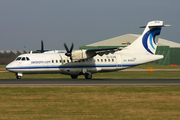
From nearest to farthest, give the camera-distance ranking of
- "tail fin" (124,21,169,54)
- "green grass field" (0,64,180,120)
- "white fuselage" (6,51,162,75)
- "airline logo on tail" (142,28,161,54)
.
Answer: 1. "green grass field" (0,64,180,120)
2. "white fuselage" (6,51,162,75)
3. "tail fin" (124,21,169,54)
4. "airline logo on tail" (142,28,161,54)

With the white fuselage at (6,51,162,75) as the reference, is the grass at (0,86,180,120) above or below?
below

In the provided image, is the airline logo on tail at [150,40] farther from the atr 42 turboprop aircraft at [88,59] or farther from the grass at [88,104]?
the grass at [88,104]

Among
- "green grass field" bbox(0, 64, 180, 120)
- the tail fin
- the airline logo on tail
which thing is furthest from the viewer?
the airline logo on tail

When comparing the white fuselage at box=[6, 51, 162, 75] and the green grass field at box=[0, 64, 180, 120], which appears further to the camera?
the white fuselage at box=[6, 51, 162, 75]

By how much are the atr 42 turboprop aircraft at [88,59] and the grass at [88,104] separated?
1135cm

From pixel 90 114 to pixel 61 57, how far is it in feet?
68.7

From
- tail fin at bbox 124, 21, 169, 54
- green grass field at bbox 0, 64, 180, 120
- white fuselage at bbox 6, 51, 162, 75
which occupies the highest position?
tail fin at bbox 124, 21, 169, 54

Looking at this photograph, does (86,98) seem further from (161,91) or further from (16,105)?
(161,91)

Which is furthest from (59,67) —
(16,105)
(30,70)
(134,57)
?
(16,105)

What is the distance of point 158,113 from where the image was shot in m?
13.2

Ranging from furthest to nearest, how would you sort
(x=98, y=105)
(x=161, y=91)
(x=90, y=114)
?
(x=161, y=91) < (x=98, y=105) < (x=90, y=114)

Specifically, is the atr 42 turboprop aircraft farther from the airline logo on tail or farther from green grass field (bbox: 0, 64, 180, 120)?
green grass field (bbox: 0, 64, 180, 120)

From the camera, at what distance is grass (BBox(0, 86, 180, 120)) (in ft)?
41.0

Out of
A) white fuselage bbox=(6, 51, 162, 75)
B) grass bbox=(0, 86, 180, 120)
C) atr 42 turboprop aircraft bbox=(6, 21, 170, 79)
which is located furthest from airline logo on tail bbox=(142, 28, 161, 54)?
grass bbox=(0, 86, 180, 120)
